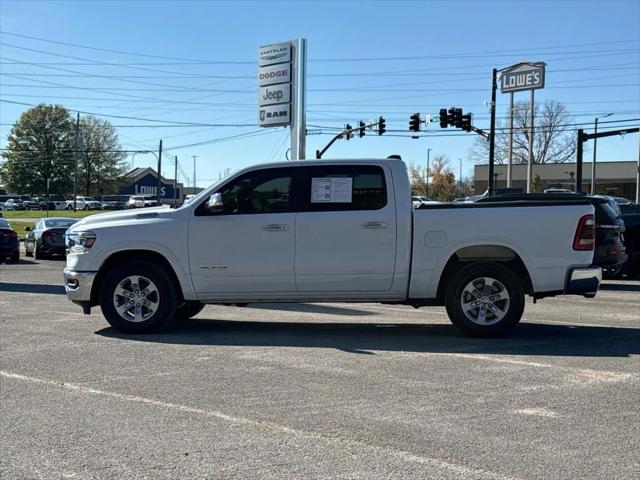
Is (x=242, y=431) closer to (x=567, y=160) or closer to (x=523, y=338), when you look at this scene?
(x=523, y=338)

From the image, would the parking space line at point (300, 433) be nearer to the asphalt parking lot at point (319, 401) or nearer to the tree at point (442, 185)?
the asphalt parking lot at point (319, 401)

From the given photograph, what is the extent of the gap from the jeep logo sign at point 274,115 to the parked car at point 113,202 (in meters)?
47.8

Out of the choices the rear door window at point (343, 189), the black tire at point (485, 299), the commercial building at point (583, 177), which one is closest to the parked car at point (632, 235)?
the black tire at point (485, 299)

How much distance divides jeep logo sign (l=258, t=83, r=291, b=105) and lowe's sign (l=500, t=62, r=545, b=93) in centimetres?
2695

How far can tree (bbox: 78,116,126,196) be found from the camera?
93.9m

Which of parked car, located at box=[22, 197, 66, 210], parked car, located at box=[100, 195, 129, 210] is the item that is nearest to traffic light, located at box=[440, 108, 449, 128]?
parked car, located at box=[100, 195, 129, 210]

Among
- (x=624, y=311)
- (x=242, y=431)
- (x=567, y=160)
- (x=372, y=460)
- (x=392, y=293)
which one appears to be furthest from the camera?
(x=567, y=160)

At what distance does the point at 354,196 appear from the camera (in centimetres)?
819

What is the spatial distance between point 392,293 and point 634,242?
358 inches

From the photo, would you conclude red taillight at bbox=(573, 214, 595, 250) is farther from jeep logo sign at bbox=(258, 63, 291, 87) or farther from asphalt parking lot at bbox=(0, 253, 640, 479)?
jeep logo sign at bbox=(258, 63, 291, 87)

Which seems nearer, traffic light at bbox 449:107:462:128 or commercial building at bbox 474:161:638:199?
traffic light at bbox 449:107:462:128

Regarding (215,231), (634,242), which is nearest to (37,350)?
(215,231)

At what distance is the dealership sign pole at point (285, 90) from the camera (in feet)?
115

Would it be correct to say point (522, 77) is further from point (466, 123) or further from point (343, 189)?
point (343, 189)
